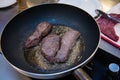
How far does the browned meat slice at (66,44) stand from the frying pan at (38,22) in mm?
43

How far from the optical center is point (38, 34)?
79cm

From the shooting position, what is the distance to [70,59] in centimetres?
73

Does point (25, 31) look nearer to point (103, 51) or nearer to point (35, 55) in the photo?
point (35, 55)

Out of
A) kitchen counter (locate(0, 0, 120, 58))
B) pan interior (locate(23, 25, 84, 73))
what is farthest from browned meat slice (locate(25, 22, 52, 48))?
kitchen counter (locate(0, 0, 120, 58))

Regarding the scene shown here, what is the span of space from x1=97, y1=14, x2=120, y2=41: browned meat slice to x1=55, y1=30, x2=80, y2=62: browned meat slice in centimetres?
12

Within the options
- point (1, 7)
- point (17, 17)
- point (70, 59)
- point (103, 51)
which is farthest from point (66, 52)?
point (1, 7)

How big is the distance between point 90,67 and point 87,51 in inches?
6.2

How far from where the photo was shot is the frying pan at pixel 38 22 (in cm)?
72

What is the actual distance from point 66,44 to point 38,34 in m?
0.12

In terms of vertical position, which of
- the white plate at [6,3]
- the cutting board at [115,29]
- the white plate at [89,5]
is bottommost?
the cutting board at [115,29]

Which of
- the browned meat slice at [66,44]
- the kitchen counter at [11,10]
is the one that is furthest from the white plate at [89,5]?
the browned meat slice at [66,44]

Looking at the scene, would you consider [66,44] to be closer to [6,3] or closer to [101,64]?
[101,64]

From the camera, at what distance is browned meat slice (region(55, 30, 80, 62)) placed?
0.71 m

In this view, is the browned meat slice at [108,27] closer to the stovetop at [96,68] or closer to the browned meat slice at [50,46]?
the stovetop at [96,68]
